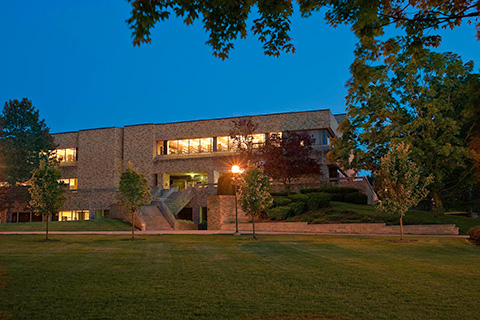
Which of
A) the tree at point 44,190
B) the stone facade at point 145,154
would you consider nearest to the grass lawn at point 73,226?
the tree at point 44,190

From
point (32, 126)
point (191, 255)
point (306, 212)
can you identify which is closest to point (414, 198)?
point (306, 212)

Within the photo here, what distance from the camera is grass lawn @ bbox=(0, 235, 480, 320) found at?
6582 mm

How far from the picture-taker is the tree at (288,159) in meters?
33.9

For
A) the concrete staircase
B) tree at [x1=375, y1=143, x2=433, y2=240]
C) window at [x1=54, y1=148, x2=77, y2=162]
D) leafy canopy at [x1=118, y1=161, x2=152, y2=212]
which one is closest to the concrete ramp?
the concrete staircase

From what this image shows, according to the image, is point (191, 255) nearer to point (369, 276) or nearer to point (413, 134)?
point (369, 276)

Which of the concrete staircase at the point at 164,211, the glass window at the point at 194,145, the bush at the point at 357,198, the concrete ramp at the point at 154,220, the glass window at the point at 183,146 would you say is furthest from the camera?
the glass window at the point at 183,146

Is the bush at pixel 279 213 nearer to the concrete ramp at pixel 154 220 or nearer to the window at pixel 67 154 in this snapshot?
the concrete ramp at pixel 154 220

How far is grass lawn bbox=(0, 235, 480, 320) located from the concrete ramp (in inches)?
616

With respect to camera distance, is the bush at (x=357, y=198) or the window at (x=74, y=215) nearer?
the bush at (x=357, y=198)

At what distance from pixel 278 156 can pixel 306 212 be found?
7.68 m

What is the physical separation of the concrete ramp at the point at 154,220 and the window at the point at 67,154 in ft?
81.5

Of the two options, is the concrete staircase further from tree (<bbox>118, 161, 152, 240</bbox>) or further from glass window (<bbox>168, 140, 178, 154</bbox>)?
glass window (<bbox>168, 140, 178, 154</bbox>)

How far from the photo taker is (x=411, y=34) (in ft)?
22.4

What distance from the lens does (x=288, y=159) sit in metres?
34.3
